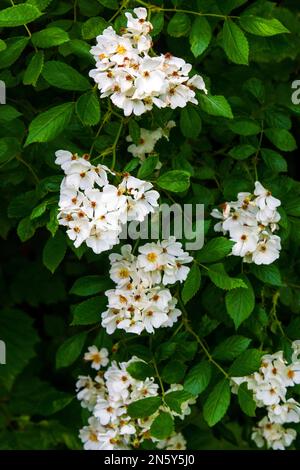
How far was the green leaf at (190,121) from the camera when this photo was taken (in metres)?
1.88

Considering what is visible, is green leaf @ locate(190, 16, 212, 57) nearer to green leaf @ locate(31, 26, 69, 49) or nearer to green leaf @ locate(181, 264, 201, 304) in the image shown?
green leaf @ locate(31, 26, 69, 49)

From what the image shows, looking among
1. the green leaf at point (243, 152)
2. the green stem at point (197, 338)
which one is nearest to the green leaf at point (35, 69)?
the green leaf at point (243, 152)

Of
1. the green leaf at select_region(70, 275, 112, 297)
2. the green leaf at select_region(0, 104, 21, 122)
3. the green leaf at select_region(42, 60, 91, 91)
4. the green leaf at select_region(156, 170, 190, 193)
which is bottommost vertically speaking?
the green leaf at select_region(70, 275, 112, 297)

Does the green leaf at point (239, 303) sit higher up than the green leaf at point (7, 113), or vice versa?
the green leaf at point (7, 113)

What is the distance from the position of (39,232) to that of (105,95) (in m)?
1.19

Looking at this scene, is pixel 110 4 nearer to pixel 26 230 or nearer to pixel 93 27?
pixel 93 27

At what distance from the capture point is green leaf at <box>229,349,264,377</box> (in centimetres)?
187

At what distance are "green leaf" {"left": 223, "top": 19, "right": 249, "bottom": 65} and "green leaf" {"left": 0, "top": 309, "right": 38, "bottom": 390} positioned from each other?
1.46 meters

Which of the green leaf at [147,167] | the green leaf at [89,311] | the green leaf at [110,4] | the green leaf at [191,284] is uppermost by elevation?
the green leaf at [110,4]

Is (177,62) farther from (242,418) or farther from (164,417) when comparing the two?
(242,418)

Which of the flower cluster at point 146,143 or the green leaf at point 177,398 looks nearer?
the green leaf at point 177,398

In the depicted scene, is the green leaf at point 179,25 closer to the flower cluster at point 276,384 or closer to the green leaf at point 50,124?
the green leaf at point 50,124

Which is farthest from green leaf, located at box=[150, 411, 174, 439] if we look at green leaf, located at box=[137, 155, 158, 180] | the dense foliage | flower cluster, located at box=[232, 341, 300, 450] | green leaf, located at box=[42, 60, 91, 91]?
green leaf, located at box=[42, 60, 91, 91]
